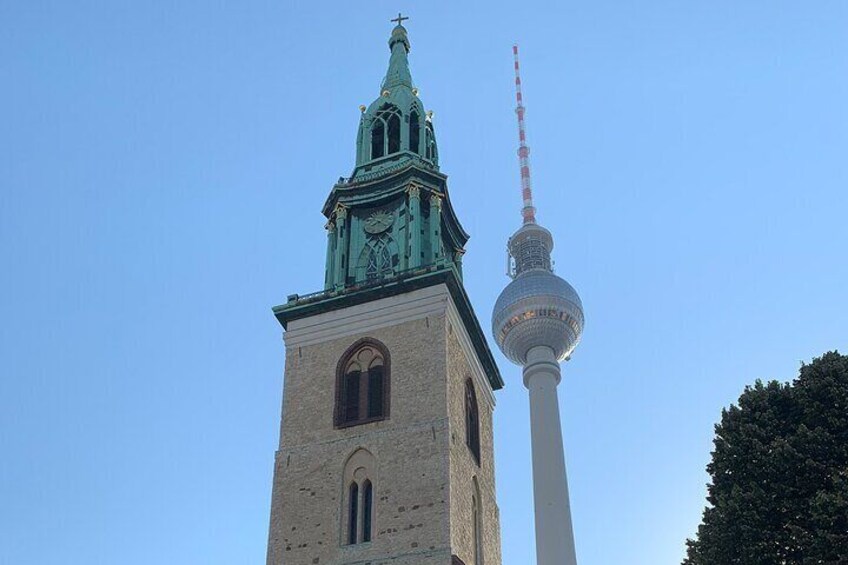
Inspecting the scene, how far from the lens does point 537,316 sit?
54.0m

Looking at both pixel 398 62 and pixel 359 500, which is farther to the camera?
pixel 398 62

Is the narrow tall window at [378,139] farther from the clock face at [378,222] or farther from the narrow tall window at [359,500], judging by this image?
the narrow tall window at [359,500]

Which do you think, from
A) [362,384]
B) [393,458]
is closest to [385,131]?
[362,384]

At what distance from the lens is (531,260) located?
193ft

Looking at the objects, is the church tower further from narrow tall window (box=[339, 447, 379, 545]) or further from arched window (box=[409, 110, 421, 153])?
arched window (box=[409, 110, 421, 153])

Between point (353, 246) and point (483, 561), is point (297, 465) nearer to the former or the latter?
point (483, 561)

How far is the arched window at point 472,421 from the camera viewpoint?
34500mm

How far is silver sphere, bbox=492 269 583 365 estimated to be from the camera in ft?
177

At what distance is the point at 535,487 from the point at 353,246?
1799 cm

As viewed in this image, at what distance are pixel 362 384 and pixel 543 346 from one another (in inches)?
887

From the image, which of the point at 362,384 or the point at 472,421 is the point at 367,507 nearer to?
the point at 362,384

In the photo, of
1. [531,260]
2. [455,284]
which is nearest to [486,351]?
[455,284]

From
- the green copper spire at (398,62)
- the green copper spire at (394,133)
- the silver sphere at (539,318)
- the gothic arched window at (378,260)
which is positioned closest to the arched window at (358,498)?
the gothic arched window at (378,260)

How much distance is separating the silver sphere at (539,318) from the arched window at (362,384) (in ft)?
70.1
